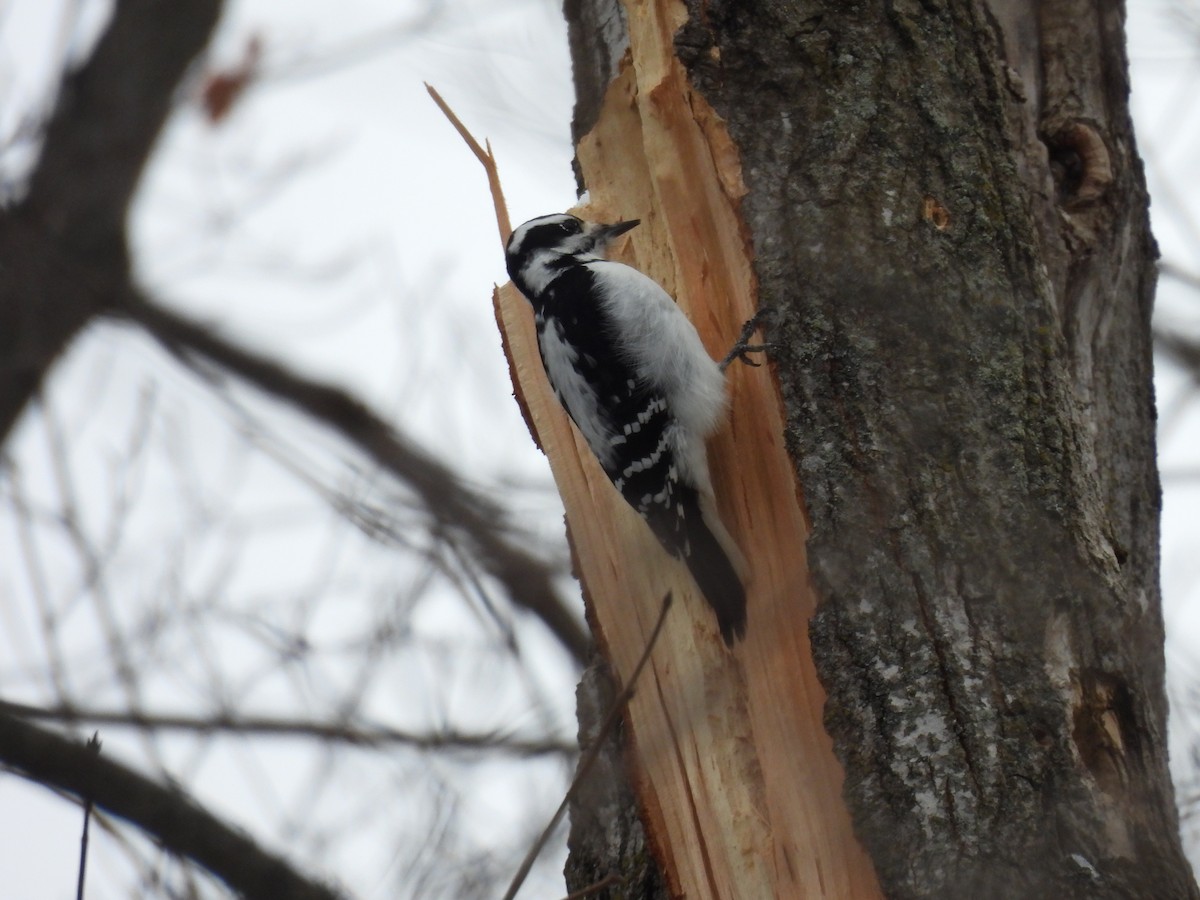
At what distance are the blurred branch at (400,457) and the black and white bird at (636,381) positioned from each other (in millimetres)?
1410

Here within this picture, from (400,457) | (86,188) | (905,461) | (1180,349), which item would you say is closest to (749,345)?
(905,461)

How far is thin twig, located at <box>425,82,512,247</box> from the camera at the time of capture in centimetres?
377

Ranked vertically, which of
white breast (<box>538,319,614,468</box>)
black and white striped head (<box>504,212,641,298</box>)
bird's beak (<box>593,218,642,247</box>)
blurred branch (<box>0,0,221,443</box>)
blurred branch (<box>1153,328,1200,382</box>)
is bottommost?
white breast (<box>538,319,614,468</box>)

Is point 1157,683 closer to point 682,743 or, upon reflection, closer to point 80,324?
point 682,743

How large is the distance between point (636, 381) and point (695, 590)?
3.20ft

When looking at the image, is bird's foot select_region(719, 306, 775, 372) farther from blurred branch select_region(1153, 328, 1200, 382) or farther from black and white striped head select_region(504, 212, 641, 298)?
blurred branch select_region(1153, 328, 1200, 382)

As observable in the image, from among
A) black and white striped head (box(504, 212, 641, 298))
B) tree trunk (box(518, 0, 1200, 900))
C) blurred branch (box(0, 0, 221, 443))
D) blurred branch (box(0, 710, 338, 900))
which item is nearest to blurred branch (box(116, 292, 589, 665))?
blurred branch (box(0, 0, 221, 443))

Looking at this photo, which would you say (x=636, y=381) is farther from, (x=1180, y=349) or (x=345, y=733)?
(x=1180, y=349)

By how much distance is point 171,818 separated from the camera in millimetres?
3246

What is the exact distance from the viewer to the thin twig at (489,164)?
3.77 m

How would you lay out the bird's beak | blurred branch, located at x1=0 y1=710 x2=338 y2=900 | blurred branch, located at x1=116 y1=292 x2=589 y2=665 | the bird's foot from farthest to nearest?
blurred branch, located at x1=116 y1=292 x2=589 y2=665 → the bird's beak → blurred branch, located at x1=0 y1=710 x2=338 y2=900 → the bird's foot

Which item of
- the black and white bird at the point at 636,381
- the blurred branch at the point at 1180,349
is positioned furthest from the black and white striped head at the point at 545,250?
the blurred branch at the point at 1180,349

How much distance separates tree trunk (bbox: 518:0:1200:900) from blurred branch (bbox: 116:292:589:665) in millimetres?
1991

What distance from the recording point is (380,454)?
6410mm
